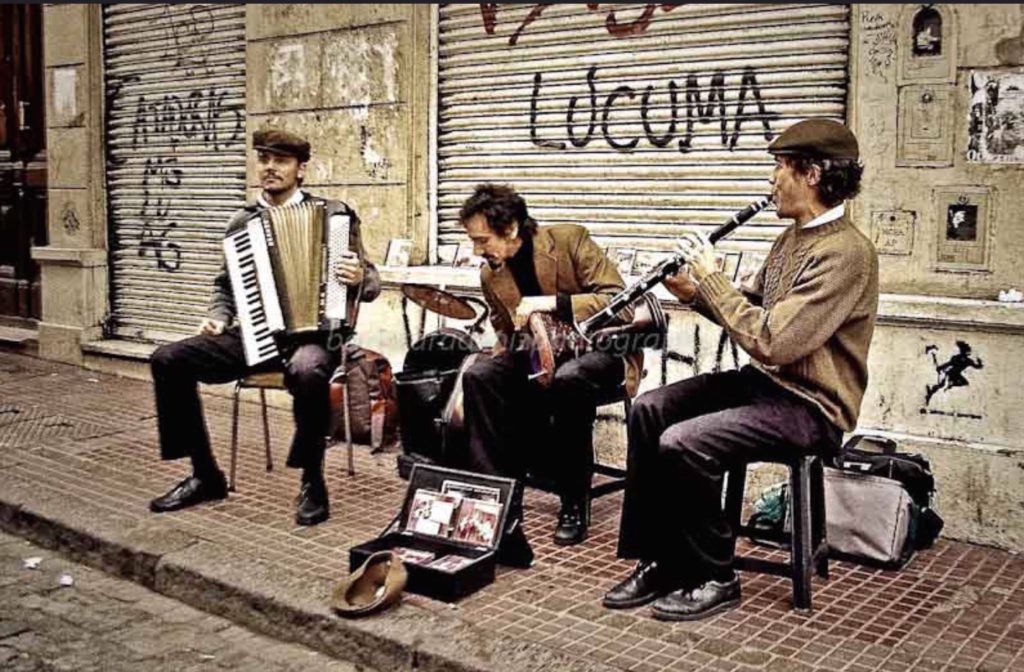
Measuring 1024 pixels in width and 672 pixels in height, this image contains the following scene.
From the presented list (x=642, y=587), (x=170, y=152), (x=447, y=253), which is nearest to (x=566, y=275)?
(x=642, y=587)

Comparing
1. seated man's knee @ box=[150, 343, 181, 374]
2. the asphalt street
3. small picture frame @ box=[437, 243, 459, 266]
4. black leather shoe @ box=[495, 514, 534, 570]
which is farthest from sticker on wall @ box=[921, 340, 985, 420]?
seated man's knee @ box=[150, 343, 181, 374]

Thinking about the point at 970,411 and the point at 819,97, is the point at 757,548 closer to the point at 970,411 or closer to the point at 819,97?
the point at 970,411

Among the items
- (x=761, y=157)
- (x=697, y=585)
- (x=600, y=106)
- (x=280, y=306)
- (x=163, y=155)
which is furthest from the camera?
(x=163, y=155)

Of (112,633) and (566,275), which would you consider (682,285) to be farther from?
(112,633)

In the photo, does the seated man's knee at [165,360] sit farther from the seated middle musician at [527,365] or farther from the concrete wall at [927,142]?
the concrete wall at [927,142]

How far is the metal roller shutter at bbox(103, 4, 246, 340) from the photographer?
827 centimetres

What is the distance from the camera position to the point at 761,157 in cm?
570

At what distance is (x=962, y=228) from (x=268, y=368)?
311cm

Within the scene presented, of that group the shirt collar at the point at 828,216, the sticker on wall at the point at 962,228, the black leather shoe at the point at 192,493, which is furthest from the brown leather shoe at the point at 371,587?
the sticker on wall at the point at 962,228

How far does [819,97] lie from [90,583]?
3.81 metres

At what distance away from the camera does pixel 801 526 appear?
404 cm

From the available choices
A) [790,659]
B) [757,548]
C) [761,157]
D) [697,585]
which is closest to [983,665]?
[790,659]

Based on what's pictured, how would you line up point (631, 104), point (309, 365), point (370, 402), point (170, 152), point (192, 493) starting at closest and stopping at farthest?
1. point (309, 365)
2. point (192, 493)
3. point (631, 104)
4. point (370, 402)
5. point (170, 152)

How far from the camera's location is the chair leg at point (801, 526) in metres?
4.03
